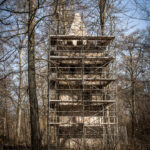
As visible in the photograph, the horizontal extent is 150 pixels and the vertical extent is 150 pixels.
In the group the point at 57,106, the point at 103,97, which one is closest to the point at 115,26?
the point at 103,97

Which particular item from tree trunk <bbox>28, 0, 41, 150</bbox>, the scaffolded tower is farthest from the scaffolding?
tree trunk <bbox>28, 0, 41, 150</bbox>

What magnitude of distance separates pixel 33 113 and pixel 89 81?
19.3 feet

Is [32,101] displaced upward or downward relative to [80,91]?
downward

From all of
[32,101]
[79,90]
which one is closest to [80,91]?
[79,90]

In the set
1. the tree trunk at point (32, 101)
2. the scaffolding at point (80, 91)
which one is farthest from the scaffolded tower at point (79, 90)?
the tree trunk at point (32, 101)

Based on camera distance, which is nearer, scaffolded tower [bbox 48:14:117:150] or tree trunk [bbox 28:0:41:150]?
tree trunk [bbox 28:0:41:150]

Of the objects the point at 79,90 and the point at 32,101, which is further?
the point at 79,90

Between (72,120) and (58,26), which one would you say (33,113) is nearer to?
(72,120)

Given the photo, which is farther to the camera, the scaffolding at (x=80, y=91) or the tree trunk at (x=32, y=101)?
the scaffolding at (x=80, y=91)

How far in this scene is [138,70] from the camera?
90.7 feet

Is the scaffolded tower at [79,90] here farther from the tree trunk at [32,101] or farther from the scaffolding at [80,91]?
the tree trunk at [32,101]

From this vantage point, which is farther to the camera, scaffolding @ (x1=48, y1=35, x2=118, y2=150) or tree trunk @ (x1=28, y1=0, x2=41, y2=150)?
scaffolding @ (x1=48, y1=35, x2=118, y2=150)

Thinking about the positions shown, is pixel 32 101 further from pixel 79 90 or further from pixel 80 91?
pixel 80 91

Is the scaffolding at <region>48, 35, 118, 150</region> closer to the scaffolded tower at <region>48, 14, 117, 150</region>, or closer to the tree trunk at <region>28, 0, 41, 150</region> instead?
the scaffolded tower at <region>48, 14, 117, 150</region>
